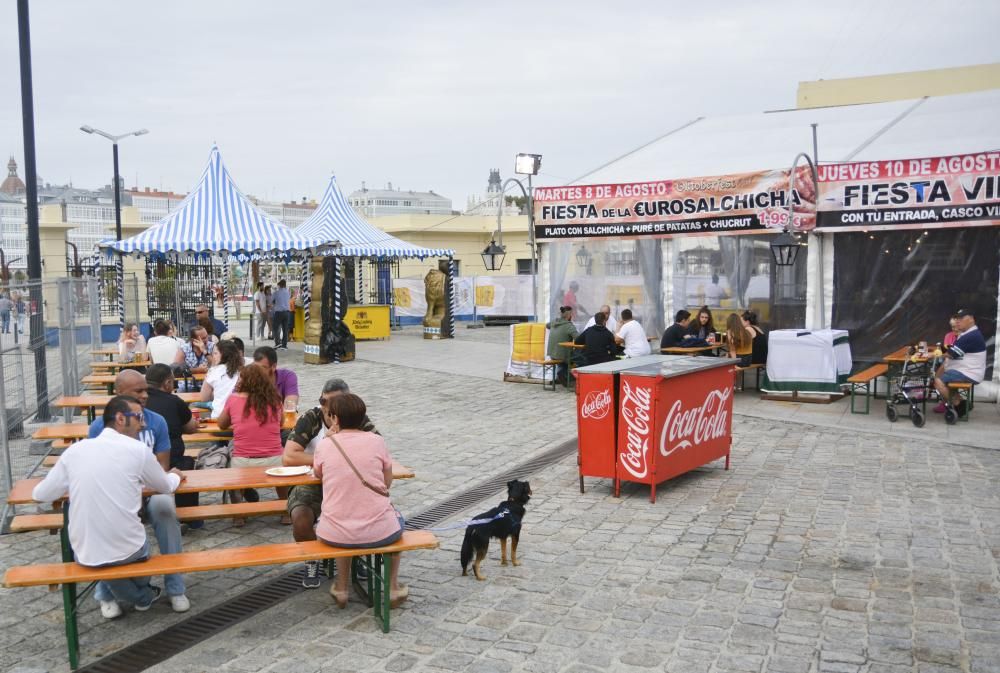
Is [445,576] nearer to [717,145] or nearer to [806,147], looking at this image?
[806,147]

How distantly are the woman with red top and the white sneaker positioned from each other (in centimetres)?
180

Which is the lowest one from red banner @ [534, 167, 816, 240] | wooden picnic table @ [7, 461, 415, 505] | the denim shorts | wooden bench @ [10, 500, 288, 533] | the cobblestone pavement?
the cobblestone pavement

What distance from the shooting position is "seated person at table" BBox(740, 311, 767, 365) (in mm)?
13992

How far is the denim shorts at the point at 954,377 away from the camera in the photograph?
1139cm

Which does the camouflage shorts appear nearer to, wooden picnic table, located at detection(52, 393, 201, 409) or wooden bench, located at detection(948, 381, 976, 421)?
wooden picnic table, located at detection(52, 393, 201, 409)

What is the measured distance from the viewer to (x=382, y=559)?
5250 mm

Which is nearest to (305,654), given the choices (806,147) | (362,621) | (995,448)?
(362,621)

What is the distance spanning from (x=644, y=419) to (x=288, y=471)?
3.25m

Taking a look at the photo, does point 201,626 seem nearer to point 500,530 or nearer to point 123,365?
point 500,530

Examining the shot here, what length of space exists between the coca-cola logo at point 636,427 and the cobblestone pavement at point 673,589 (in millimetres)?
326

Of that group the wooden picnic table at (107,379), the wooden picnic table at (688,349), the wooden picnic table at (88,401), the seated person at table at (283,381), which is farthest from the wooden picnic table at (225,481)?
the wooden picnic table at (688,349)

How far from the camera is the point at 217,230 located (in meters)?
20.3

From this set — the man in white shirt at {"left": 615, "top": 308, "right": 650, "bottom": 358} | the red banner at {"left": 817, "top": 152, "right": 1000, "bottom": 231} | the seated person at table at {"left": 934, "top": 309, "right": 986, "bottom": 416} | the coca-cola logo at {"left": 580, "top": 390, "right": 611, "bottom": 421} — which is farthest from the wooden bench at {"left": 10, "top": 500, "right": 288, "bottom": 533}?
the red banner at {"left": 817, "top": 152, "right": 1000, "bottom": 231}

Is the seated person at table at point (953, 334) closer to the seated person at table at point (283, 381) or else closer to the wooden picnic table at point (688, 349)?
the wooden picnic table at point (688, 349)
